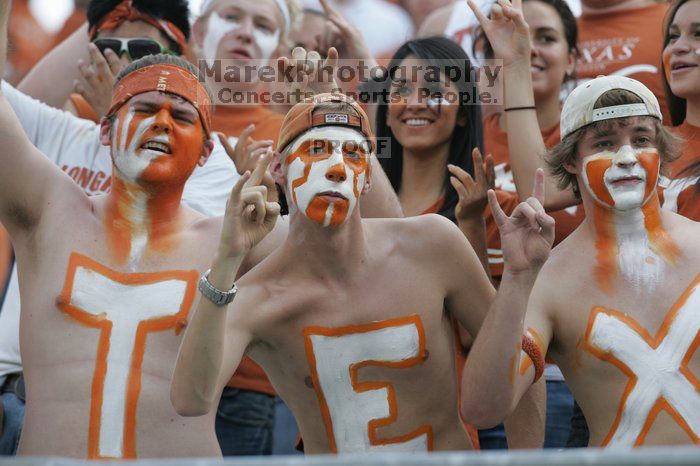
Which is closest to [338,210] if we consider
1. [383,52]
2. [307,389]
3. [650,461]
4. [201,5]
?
[307,389]

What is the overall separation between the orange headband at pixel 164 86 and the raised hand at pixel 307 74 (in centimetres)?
32

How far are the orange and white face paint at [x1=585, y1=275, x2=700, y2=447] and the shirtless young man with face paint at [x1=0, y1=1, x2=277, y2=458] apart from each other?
1117 mm

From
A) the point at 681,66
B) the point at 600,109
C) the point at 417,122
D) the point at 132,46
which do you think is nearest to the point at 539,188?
the point at 600,109

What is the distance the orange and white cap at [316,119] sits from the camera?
11.9 ft

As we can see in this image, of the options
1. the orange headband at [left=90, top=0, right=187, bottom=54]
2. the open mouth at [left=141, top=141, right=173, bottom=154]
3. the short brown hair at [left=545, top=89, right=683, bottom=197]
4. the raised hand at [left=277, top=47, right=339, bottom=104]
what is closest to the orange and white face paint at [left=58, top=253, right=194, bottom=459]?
the open mouth at [left=141, top=141, right=173, bottom=154]

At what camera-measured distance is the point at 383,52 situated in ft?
21.4

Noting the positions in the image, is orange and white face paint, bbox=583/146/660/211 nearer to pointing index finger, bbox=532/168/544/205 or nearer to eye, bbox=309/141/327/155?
pointing index finger, bbox=532/168/544/205

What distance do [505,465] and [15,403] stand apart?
284 centimetres

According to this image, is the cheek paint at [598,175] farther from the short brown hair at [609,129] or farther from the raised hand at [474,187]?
the raised hand at [474,187]

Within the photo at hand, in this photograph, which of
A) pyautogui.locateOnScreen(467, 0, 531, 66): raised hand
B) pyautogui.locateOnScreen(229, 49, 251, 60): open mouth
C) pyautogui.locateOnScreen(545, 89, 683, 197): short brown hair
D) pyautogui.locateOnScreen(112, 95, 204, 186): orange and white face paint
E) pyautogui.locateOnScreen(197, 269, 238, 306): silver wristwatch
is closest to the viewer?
pyautogui.locateOnScreen(197, 269, 238, 306): silver wristwatch

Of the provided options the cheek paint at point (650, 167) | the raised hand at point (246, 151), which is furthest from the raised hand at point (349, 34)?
the cheek paint at point (650, 167)

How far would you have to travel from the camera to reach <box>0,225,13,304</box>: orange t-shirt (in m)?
4.74

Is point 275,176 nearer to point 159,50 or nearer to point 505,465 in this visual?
point 159,50

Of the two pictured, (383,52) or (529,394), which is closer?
(529,394)
